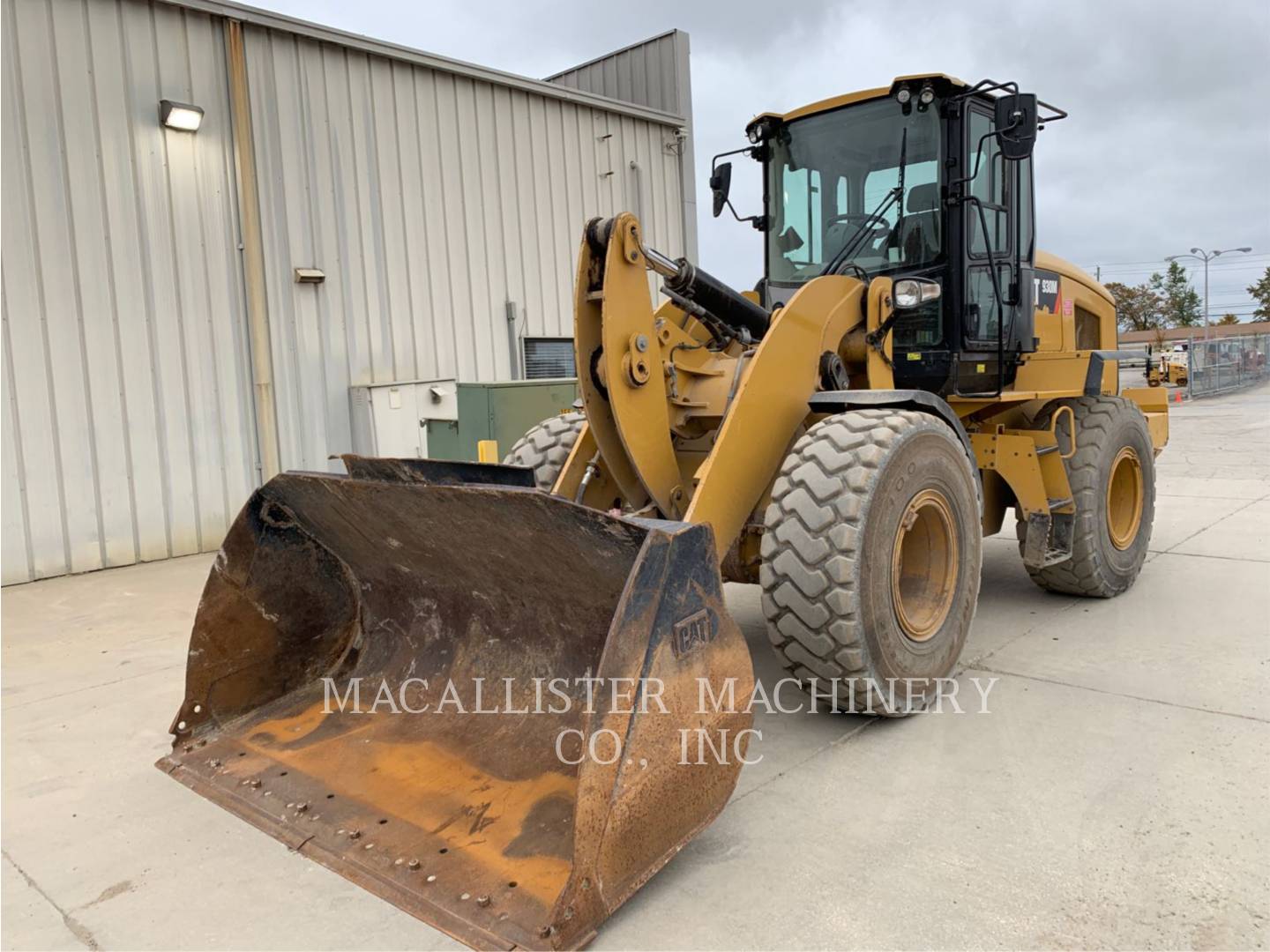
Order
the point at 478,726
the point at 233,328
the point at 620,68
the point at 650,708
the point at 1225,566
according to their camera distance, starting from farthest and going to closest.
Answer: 1. the point at 620,68
2. the point at 233,328
3. the point at 1225,566
4. the point at 478,726
5. the point at 650,708

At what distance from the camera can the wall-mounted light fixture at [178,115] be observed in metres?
7.76

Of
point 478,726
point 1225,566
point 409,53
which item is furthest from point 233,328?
point 1225,566

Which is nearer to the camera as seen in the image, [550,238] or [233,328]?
[233,328]

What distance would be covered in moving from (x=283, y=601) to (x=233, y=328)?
17.7 ft

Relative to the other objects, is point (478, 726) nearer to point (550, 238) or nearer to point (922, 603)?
point (922, 603)

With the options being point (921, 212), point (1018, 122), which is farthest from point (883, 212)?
point (1018, 122)

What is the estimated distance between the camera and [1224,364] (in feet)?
96.6

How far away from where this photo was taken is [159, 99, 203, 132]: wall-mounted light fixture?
7.76m

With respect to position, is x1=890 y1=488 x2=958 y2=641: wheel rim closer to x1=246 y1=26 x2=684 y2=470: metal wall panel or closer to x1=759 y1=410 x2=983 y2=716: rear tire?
x1=759 y1=410 x2=983 y2=716: rear tire

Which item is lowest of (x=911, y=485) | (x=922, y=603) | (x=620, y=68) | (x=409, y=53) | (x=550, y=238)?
(x=922, y=603)

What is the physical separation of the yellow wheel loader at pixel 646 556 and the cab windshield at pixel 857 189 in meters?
0.01

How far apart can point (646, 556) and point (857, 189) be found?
318 cm

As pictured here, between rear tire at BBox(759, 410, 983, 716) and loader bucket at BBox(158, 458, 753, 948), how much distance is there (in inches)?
26.1

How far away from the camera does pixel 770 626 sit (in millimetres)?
3459
